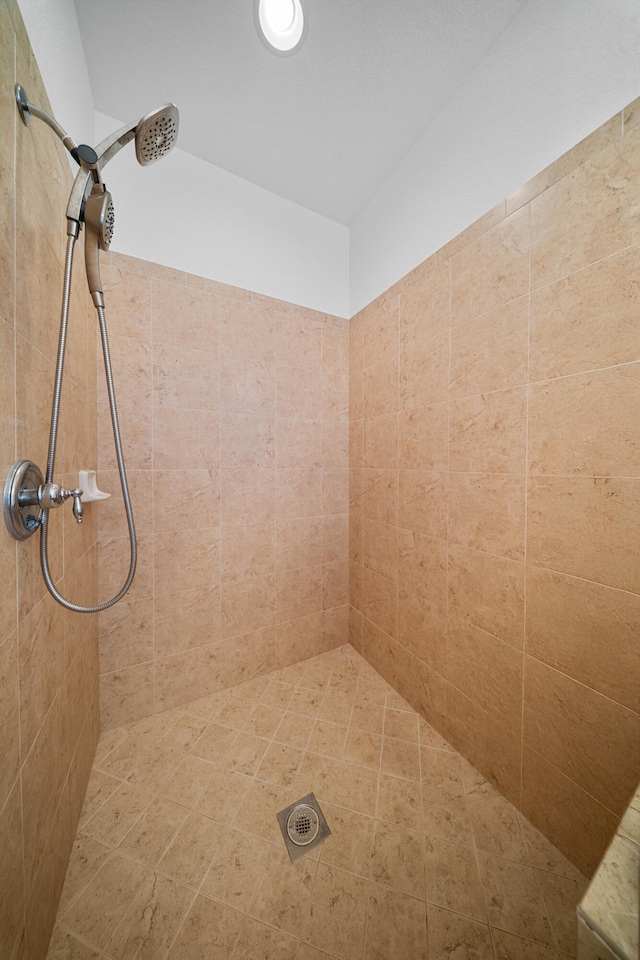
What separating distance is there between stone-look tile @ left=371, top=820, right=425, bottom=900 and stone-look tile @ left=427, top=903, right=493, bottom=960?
2.1 inches

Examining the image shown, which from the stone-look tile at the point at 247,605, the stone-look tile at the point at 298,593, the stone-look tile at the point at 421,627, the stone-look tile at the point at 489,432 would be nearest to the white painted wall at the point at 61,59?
the stone-look tile at the point at 489,432

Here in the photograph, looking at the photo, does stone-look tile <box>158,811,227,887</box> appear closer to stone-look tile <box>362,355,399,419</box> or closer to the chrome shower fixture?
the chrome shower fixture

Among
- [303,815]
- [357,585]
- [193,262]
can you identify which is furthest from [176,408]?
[303,815]

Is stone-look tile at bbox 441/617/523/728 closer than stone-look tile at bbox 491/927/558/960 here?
No

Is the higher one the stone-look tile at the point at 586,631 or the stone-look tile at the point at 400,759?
the stone-look tile at the point at 586,631

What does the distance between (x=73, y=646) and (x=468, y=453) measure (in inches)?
57.2

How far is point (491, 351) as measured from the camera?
104 centimetres

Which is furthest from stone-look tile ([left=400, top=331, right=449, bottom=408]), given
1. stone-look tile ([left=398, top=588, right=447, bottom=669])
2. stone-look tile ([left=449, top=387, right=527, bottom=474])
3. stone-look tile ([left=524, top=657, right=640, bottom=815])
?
stone-look tile ([left=524, top=657, right=640, bottom=815])

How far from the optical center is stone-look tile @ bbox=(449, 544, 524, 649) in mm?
994

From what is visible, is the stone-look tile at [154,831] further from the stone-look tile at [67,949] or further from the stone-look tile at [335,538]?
the stone-look tile at [335,538]

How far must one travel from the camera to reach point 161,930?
30.0 inches

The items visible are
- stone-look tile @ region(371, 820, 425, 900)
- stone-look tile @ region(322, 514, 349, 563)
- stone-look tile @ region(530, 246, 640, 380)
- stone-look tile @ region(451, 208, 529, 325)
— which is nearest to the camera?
stone-look tile @ region(530, 246, 640, 380)

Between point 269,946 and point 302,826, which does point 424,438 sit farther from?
point 269,946

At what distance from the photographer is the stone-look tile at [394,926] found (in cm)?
73
